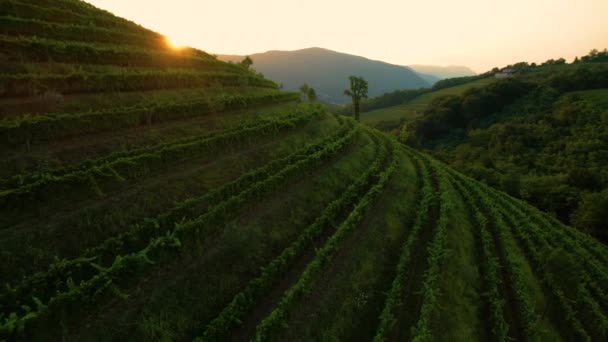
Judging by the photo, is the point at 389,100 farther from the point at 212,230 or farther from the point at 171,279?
the point at 171,279

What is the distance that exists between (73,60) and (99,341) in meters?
28.0

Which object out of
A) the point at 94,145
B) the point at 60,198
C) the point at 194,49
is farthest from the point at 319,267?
the point at 194,49

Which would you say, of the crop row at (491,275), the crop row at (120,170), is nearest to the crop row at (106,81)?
the crop row at (120,170)

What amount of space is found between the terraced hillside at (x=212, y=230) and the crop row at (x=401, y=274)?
12 cm

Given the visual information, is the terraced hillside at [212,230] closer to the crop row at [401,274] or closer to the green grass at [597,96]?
the crop row at [401,274]

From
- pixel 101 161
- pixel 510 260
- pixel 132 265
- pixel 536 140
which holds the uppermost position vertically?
pixel 101 161

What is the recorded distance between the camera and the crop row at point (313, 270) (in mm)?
16562

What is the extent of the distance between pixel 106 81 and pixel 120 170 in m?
12.9

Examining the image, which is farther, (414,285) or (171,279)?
(414,285)

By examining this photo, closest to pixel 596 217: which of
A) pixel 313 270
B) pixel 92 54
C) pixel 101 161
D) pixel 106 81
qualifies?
pixel 313 270

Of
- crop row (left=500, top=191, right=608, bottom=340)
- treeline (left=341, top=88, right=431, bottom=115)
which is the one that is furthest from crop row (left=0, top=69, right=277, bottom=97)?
treeline (left=341, top=88, right=431, bottom=115)

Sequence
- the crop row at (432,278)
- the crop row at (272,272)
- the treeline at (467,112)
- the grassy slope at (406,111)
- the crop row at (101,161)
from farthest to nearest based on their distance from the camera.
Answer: the grassy slope at (406,111) < the treeline at (467,112) < the crop row at (432,278) < the crop row at (101,161) < the crop row at (272,272)

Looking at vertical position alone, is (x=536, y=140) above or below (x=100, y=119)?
below

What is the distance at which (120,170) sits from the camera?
2195cm
